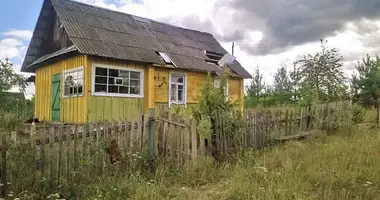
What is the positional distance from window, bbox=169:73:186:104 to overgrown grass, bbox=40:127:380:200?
941 centimetres

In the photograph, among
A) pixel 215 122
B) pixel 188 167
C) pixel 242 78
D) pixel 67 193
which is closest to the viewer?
pixel 67 193

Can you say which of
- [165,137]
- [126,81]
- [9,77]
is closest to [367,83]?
[126,81]

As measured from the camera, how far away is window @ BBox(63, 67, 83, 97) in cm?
1352

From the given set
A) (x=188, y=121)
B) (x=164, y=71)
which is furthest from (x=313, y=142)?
(x=164, y=71)

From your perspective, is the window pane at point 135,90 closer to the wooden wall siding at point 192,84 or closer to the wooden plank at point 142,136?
the wooden wall siding at point 192,84

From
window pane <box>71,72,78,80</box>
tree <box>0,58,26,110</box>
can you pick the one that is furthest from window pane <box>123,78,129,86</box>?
tree <box>0,58,26,110</box>

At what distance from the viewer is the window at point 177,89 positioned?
16.0m

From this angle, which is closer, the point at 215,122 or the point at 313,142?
the point at 215,122

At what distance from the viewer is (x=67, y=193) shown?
5086mm

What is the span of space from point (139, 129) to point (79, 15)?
33.6 ft

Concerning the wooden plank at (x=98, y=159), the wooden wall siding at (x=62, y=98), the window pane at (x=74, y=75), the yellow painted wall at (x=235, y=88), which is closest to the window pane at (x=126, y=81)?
the wooden wall siding at (x=62, y=98)

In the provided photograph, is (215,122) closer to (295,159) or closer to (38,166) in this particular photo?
(295,159)

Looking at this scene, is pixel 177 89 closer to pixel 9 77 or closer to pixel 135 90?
pixel 135 90

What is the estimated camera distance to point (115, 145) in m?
5.99
